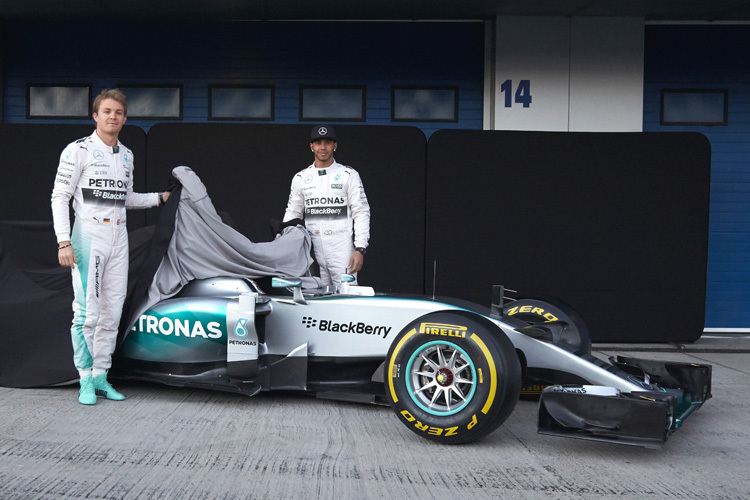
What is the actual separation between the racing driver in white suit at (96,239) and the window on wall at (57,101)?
5.00 m

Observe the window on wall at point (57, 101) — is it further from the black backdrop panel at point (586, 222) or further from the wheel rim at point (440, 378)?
the wheel rim at point (440, 378)

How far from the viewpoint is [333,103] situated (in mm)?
9094

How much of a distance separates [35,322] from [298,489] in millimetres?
2745

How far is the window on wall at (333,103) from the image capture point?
9078 mm

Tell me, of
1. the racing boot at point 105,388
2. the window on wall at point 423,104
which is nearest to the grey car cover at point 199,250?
the racing boot at point 105,388

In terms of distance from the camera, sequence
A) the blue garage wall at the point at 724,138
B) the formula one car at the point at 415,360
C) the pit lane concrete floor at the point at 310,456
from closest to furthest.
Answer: the pit lane concrete floor at the point at 310,456
the formula one car at the point at 415,360
the blue garage wall at the point at 724,138

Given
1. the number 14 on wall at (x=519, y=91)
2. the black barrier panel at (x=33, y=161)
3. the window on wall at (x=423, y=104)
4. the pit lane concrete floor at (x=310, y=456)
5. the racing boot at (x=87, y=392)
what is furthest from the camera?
the window on wall at (x=423, y=104)

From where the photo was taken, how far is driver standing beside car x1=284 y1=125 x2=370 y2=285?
5.69 meters

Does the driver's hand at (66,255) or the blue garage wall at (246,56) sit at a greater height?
the blue garage wall at (246,56)

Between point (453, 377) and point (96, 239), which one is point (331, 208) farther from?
point (453, 377)

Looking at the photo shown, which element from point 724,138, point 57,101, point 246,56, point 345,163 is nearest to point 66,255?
point 345,163

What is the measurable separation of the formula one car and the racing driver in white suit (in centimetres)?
23

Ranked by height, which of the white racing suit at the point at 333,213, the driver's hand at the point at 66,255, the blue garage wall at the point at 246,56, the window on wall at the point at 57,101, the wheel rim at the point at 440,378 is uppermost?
the blue garage wall at the point at 246,56

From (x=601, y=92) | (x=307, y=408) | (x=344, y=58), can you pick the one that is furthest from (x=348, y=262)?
(x=601, y=92)
